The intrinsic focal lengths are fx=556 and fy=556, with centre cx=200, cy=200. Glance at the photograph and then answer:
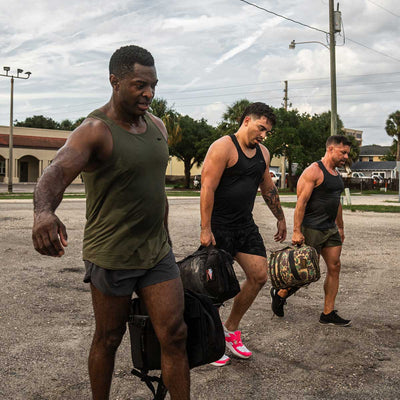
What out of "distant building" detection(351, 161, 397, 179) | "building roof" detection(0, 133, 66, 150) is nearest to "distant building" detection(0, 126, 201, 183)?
"building roof" detection(0, 133, 66, 150)

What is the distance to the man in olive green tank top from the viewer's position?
8.76 feet

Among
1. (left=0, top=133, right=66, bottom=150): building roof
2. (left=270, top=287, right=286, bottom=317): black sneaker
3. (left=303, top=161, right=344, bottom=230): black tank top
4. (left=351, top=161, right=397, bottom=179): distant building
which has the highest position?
(left=0, top=133, right=66, bottom=150): building roof

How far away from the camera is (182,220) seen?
1547cm

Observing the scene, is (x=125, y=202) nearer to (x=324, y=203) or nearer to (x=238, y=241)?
(x=238, y=241)

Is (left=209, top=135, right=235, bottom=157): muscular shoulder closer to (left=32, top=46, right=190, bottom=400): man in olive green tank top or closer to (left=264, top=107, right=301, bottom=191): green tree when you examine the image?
(left=32, top=46, right=190, bottom=400): man in olive green tank top

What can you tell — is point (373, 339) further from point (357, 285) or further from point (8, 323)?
point (8, 323)

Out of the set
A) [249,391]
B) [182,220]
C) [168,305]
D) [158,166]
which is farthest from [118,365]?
[182,220]

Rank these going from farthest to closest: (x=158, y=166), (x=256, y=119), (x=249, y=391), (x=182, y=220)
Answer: (x=182, y=220) → (x=256, y=119) → (x=249, y=391) → (x=158, y=166)

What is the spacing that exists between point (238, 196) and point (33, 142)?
59.6m

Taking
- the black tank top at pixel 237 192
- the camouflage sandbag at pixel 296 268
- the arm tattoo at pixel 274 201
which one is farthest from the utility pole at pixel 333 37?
the black tank top at pixel 237 192

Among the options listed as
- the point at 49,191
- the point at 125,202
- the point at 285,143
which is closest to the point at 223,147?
the point at 125,202

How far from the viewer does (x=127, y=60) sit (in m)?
2.75

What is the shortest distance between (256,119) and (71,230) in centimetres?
884

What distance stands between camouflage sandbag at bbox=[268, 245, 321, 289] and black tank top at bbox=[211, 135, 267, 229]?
59cm
